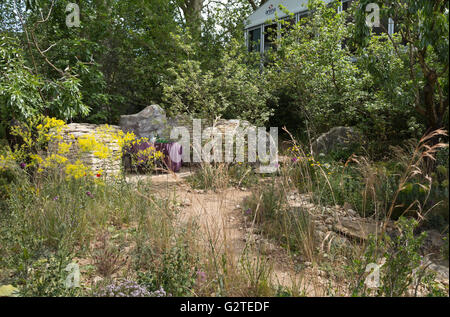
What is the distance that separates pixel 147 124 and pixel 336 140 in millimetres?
4643

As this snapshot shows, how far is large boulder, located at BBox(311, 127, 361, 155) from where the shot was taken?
20.9ft

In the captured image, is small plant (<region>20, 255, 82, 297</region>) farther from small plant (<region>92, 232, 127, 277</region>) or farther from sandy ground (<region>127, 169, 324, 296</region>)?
sandy ground (<region>127, 169, 324, 296</region>)

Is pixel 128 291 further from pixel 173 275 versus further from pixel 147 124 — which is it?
pixel 147 124

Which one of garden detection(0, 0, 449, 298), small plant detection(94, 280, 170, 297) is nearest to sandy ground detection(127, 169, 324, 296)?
garden detection(0, 0, 449, 298)

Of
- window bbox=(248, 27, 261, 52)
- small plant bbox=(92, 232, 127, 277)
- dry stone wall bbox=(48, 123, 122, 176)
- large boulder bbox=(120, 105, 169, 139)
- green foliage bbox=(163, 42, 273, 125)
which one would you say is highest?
window bbox=(248, 27, 261, 52)

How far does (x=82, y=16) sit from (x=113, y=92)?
2317 mm

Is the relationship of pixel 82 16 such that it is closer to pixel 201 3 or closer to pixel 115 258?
pixel 201 3

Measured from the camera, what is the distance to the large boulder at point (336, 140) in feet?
20.9

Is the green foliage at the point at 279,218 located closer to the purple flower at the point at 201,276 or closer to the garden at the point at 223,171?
the garden at the point at 223,171

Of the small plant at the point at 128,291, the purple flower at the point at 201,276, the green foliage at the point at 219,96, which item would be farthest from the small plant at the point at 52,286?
the green foliage at the point at 219,96

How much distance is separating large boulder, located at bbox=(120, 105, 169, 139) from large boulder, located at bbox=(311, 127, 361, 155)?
12.5 ft

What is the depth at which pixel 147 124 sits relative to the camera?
8312 mm

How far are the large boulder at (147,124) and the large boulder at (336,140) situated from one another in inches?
150

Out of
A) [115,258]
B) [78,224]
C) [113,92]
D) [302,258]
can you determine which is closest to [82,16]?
[113,92]
